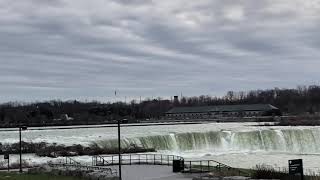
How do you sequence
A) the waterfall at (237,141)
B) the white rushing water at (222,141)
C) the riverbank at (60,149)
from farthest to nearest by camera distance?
the waterfall at (237,141) < the white rushing water at (222,141) < the riverbank at (60,149)

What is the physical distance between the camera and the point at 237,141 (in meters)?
79.0

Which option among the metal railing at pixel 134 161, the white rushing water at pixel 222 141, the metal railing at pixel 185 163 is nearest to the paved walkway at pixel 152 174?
the metal railing at pixel 185 163

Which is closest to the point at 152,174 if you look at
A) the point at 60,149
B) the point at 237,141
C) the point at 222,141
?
the point at 60,149

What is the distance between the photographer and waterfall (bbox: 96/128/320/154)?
2950 inches

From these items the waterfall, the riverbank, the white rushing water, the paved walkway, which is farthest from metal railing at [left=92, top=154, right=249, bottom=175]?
the waterfall

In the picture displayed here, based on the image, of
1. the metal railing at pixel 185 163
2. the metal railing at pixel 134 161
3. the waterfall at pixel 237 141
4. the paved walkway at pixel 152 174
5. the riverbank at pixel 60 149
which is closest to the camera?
the paved walkway at pixel 152 174

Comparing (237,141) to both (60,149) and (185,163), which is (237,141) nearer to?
(60,149)

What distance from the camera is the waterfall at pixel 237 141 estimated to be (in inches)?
2950

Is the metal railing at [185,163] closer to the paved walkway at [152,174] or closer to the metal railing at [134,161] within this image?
the metal railing at [134,161]

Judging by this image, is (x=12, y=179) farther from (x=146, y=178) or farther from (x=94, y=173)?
(x=146, y=178)

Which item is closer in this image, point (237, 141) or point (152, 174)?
point (152, 174)

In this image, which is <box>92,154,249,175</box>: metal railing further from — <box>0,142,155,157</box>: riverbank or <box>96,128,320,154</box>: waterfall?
<box>96,128,320,154</box>: waterfall

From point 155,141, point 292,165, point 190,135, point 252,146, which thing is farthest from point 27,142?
point 292,165

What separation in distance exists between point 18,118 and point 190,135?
9949 centimetres
